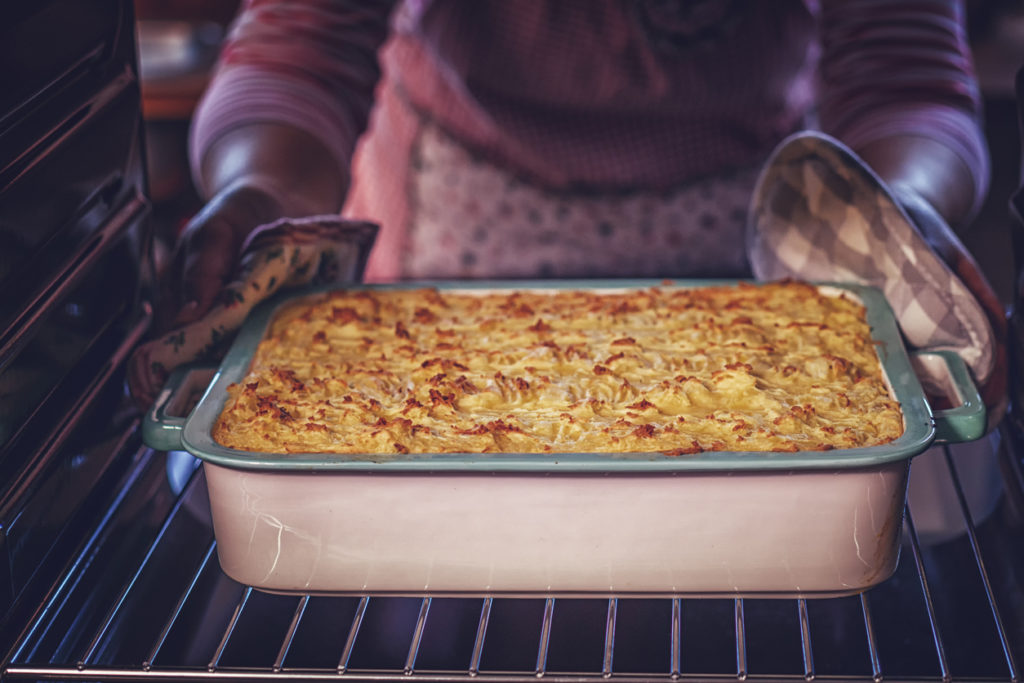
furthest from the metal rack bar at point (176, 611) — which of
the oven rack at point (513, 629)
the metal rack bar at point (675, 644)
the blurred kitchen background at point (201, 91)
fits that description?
the blurred kitchen background at point (201, 91)

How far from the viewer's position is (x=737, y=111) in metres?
1.70

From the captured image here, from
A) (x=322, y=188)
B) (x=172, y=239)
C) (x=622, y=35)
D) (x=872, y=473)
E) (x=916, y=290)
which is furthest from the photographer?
(x=172, y=239)

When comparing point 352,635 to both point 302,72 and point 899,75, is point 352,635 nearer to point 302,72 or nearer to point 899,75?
point 302,72

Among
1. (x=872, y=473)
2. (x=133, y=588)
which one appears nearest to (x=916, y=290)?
(x=872, y=473)

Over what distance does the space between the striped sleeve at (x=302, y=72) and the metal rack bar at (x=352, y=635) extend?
0.96 metres

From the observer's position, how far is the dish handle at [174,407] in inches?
35.0

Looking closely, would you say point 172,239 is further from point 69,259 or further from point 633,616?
point 633,616

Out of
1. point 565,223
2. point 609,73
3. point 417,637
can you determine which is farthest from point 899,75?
point 417,637

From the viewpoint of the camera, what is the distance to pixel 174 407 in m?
0.96

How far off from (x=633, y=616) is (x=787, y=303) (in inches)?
18.7

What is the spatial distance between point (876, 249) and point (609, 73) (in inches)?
28.5

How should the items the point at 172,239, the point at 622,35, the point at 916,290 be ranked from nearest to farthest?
the point at 916,290 → the point at 622,35 → the point at 172,239

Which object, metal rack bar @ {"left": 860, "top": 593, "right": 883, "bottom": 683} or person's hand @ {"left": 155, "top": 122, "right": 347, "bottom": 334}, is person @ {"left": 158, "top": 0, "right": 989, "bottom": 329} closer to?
person's hand @ {"left": 155, "top": 122, "right": 347, "bottom": 334}

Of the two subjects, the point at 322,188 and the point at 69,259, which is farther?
the point at 322,188
